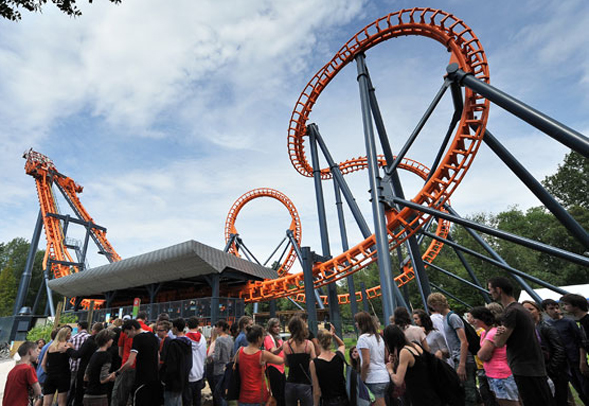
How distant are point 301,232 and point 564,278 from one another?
25.5 meters

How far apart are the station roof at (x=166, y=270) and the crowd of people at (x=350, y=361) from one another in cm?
1020

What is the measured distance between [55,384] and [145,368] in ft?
4.85

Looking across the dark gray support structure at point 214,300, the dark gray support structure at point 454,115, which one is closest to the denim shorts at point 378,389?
the dark gray support structure at point 454,115

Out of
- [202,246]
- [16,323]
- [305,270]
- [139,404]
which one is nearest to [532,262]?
[305,270]

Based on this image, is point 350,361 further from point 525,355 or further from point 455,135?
point 455,135

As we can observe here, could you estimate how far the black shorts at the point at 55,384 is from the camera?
4145mm

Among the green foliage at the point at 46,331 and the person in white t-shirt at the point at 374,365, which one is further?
the green foliage at the point at 46,331

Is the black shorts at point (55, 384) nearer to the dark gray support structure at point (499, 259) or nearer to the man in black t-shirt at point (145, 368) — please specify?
the man in black t-shirt at point (145, 368)

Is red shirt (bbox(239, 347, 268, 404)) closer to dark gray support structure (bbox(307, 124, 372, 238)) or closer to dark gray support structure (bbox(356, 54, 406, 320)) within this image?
dark gray support structure (bbox(356, 54, 406, 320))

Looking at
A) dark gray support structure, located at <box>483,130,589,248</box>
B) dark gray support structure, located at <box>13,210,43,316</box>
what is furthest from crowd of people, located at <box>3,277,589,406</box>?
dark gray support structure, located at <box>13,210,43,316</box>

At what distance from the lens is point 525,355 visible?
8.78 ft

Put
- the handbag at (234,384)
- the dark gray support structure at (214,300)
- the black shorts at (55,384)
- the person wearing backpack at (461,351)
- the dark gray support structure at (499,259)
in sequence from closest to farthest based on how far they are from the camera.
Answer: the handbag at (234,384) → the person wearing backpack at (461,351) → the black shorts at (55,384) → the dark gray support structure at (499,259) → the dark gray support structure at (214,300)

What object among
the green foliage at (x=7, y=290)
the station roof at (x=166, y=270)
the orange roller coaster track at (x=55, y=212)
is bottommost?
the station roof at (x=166, y=270)

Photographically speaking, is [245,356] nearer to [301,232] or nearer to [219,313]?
[219,313]
